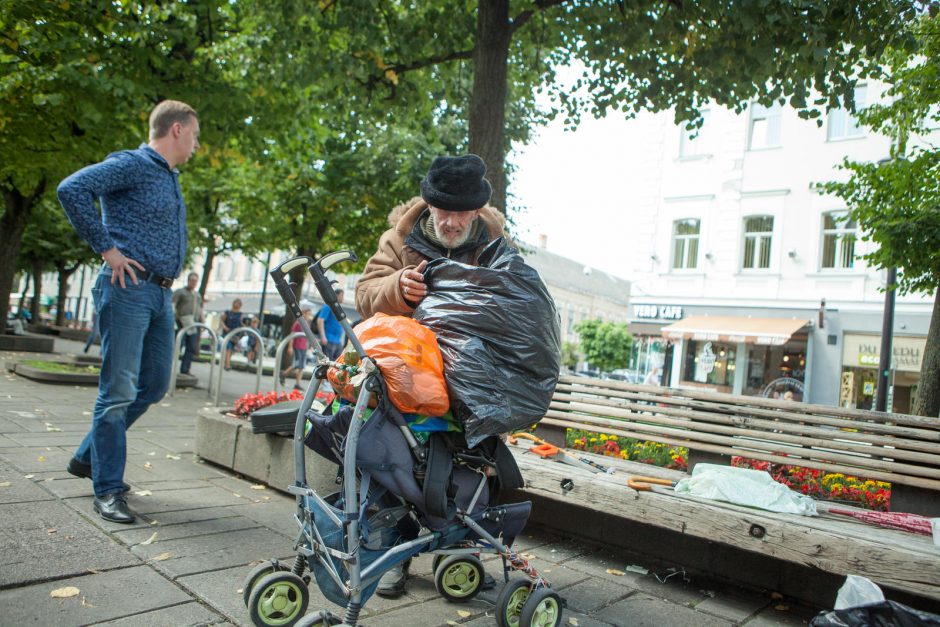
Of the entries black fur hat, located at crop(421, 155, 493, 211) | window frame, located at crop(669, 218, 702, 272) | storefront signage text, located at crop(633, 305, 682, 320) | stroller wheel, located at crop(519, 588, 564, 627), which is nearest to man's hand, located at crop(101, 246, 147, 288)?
black fur hat, located at crop(421, 155, 493, 211)

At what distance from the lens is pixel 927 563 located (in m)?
2.60

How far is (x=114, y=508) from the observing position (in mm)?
3453

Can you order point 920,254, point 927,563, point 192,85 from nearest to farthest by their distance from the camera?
point 927,563 → point 920,254 → point 192,85

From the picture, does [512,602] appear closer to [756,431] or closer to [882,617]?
[882,617]

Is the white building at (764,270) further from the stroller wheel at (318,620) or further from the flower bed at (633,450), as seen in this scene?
the stroller wheel at (318,620)

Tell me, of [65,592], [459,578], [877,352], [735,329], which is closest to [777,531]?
[459,578]

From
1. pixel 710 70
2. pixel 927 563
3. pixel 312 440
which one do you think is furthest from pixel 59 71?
pixel 927 563

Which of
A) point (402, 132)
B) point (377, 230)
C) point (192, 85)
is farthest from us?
point (377, 230)

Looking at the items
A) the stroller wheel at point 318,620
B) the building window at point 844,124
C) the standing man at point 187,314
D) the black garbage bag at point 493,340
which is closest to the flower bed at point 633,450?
the black garbage bag at point 493,340

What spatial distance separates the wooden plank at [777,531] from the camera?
265 cm

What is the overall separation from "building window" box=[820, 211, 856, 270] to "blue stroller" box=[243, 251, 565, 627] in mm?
20774

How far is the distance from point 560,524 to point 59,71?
8631 mm

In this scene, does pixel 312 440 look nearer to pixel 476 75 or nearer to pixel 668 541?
pixel 668 541

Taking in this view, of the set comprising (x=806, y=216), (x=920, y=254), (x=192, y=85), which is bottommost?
(x=920, y=254)
